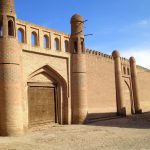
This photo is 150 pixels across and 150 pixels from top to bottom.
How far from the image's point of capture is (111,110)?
22.8 metres

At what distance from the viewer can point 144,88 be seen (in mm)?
31578

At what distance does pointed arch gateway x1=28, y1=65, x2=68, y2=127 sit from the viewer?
49.6 feet

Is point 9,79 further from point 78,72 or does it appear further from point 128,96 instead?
point 128,96

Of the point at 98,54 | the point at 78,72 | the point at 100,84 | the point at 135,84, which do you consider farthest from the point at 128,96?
the point at 78,72

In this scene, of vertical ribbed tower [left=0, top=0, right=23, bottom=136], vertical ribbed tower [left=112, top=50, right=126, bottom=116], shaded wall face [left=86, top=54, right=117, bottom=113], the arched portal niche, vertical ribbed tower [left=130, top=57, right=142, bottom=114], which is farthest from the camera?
vertical ribbed tower [left=130, top=57, right=142, bottom=114]

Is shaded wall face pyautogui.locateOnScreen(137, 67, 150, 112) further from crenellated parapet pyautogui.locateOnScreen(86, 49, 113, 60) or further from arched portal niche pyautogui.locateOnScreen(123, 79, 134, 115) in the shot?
crenellated parapet pyautogui.locateOnScreen(86, 49, 113, 60)

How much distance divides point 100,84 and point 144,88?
11451mm

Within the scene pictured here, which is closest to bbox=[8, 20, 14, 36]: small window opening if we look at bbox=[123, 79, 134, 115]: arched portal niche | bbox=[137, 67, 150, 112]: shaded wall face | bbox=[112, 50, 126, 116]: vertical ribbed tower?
bbox=[112, 50, 126, 116]: vertical ribbed tower

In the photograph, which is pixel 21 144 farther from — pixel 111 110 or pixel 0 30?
pixel 111 110

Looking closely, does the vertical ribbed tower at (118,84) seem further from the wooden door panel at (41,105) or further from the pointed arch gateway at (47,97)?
the wooden door panel at (41,105)

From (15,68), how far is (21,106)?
5.97 feet

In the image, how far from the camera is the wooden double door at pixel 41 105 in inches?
593

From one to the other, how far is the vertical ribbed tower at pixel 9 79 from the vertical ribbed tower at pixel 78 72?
5.03m

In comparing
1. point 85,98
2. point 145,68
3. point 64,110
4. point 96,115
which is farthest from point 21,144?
point 145,68
